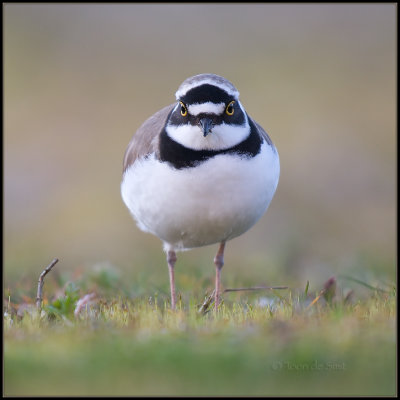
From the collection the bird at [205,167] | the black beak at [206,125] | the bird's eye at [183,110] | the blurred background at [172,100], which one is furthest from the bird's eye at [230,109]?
the blurred background at [172,100]

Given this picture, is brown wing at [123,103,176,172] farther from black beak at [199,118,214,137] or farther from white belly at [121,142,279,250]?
black beak at [199,118,214,137]

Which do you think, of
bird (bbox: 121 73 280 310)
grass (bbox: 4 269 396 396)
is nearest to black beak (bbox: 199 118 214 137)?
bird (bbox: 121 73 280 310)

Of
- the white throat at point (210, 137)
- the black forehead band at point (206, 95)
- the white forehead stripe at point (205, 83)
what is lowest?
the white throat at point (210, 137)

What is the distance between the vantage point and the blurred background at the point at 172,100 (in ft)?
34.9

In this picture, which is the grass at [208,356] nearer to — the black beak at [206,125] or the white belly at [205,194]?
the white belly at [205,194]

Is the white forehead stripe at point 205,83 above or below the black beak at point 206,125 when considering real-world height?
above

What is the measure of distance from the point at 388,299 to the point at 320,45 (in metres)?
15.7

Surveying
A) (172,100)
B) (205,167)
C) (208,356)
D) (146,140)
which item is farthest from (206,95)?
(172,100)

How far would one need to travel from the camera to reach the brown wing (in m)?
5.72

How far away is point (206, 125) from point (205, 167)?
1.01 feet

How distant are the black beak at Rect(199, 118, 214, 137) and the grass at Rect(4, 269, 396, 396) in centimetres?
122

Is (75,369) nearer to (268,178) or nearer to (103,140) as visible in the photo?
(268,178)

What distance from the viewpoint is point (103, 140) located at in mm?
16078

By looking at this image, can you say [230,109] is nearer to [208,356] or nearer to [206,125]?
[206,125]
